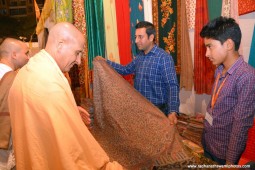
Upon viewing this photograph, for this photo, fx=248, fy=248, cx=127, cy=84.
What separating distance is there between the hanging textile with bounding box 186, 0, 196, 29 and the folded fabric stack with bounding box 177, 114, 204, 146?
142 centimetres

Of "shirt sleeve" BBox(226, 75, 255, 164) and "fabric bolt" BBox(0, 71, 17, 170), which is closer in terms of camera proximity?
"shirt sleeve" BBox(226, 75, 255, 164)

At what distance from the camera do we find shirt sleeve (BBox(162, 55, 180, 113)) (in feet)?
8.12

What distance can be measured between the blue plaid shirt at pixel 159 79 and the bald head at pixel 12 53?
1272 mm

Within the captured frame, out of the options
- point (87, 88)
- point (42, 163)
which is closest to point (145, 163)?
point (42, 163)

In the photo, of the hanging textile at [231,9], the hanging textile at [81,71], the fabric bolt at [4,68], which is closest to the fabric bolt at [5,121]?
the fabric bolt at [4,68]

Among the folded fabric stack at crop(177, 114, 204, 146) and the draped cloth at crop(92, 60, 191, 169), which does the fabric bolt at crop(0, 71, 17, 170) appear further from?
the folded fabric stack at crop(177, 114, 204, 146)

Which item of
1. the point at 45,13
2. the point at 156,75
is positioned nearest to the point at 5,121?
the point at 156,75

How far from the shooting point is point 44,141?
111cm

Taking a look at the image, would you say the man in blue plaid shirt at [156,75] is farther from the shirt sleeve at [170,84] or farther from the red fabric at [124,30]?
the red fabric at [124,30]

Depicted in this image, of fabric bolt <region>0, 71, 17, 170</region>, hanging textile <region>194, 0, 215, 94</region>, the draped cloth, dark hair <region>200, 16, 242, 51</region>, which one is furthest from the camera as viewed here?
hanging textile <region>194, 0, 215, 94</region>

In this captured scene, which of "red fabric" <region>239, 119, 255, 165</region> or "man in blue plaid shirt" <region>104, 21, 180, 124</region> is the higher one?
"man in blue plaid shirt" <region>104, 21, 180, 124</region>

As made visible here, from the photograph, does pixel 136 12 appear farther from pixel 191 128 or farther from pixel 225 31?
pixel 225 31

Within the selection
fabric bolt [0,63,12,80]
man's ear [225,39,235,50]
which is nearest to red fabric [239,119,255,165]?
man's ear [225,39,235,50]

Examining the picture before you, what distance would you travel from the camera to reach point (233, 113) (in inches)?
61.5
